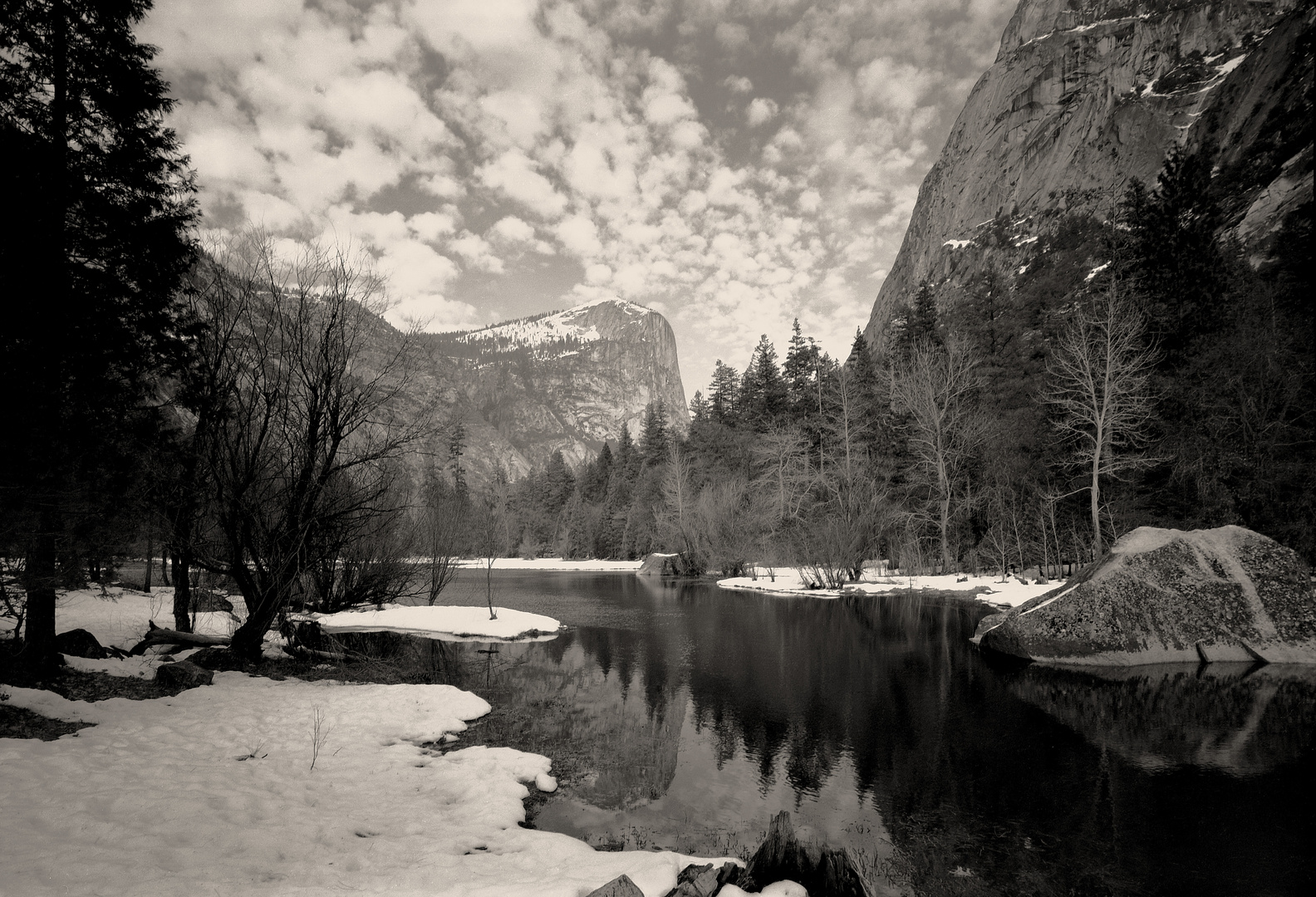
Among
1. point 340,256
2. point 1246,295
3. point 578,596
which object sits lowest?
point 578,596

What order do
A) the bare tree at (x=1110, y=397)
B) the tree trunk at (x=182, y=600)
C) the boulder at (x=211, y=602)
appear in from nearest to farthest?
the tree trunk at (x=182, y=600) < the boulder at (x=211, y=602) < the bare tree at (x=1110, y=397)

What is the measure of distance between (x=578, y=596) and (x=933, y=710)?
23175mm

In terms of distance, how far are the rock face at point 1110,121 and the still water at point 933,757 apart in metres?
32.2

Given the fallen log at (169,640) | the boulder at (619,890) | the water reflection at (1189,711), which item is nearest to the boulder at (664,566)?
the water reflection at (1189,711)

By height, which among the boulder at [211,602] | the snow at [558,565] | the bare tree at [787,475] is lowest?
the snow at [558,565]

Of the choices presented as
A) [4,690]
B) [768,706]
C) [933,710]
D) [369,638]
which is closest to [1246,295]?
[933,710]

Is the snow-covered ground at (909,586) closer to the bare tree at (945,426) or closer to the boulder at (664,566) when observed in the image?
the bare tree at (945,426)

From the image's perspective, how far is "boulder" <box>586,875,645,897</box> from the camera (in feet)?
13.0

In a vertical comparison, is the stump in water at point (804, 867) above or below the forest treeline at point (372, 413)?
below

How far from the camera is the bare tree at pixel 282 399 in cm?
1105

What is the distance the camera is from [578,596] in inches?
1266

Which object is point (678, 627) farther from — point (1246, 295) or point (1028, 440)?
point (1246, 295)

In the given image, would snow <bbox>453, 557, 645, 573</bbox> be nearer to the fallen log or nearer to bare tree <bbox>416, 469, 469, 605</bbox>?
bare tree <bbox>416, 469, 469, 605</bbox>

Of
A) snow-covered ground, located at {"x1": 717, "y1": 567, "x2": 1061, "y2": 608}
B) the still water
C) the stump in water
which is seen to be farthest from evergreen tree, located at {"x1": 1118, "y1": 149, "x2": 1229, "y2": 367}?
the stump in water
